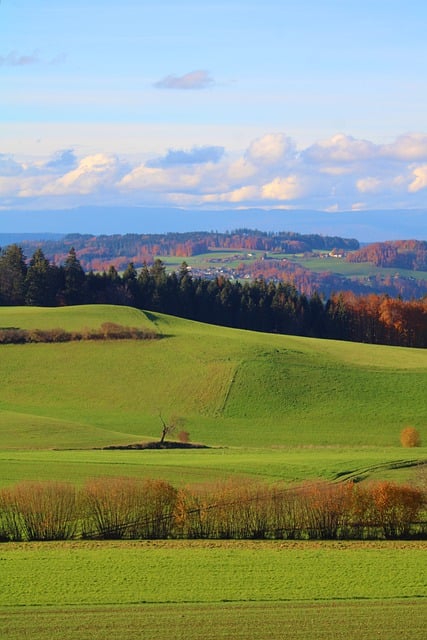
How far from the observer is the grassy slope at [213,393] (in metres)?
54.5

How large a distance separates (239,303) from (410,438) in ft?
208

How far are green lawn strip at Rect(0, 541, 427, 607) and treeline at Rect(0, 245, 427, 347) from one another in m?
85.9

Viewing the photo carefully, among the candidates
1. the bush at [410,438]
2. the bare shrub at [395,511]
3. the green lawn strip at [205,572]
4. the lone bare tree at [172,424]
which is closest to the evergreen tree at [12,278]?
the lone bare tree at [172,424]

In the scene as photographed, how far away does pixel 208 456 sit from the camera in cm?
4659

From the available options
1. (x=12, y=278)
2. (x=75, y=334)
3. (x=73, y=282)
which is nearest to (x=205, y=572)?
(x=75, y=334)

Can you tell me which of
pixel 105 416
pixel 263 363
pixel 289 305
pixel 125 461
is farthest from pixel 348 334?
pixel 125 461

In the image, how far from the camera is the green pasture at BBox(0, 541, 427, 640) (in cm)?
2197

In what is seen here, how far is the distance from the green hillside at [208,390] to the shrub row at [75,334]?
3.26 ft

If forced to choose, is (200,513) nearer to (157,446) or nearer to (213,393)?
(157,446)

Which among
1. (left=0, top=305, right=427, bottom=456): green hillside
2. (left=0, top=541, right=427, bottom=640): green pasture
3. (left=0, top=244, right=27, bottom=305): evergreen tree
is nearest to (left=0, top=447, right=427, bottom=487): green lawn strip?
(left=0, top=305, right=427, bottom=456): green hillside

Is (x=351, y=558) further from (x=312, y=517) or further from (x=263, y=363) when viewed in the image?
(x=263, y=363)

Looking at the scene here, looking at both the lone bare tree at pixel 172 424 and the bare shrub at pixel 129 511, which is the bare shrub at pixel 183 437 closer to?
the lone bare tree at pixel 172 424

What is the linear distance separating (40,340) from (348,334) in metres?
50.0

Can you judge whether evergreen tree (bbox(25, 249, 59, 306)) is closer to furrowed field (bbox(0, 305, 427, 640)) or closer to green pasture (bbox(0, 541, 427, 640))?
furrowed field (bbox(0, 305, 427, 640))
